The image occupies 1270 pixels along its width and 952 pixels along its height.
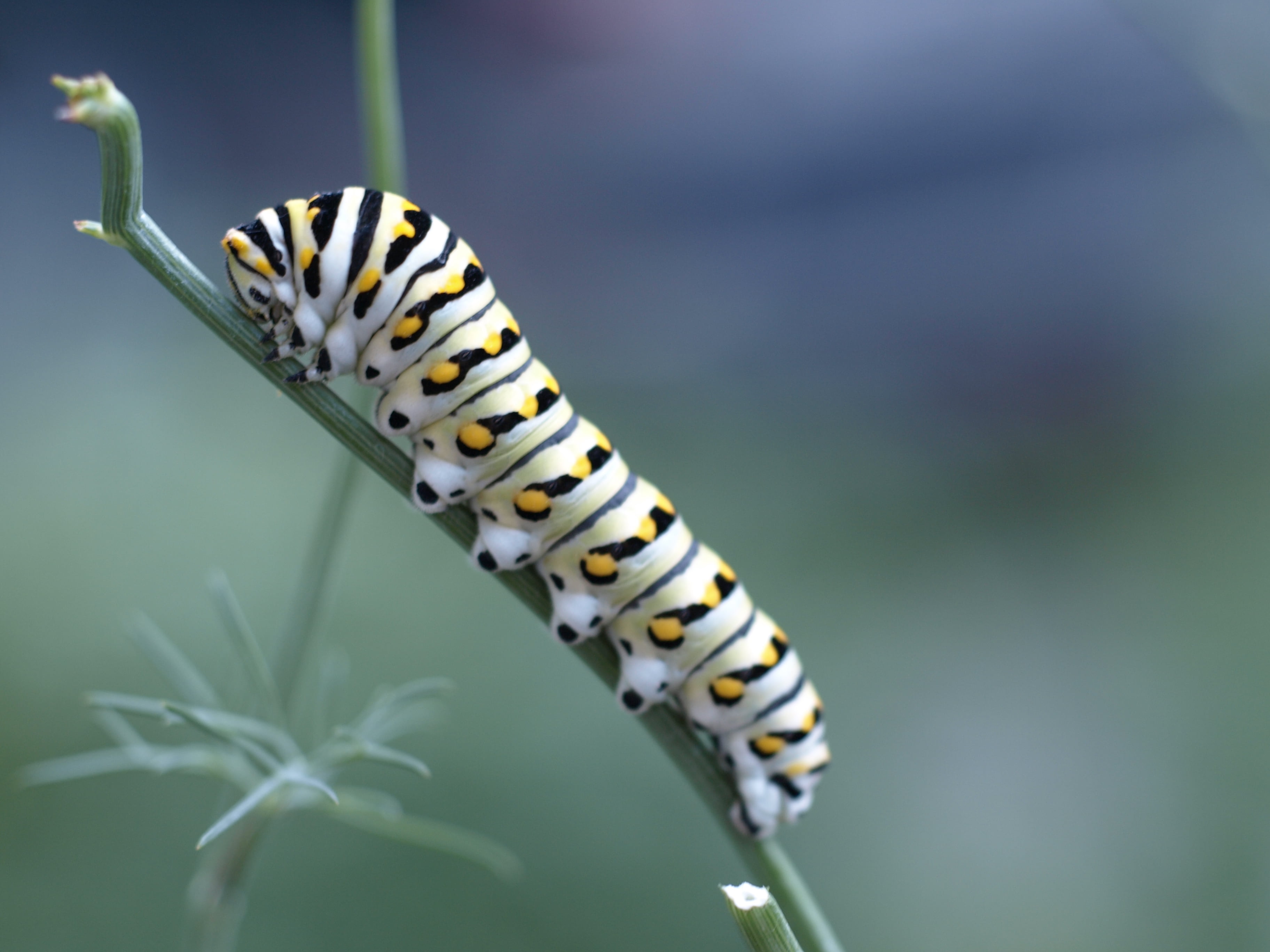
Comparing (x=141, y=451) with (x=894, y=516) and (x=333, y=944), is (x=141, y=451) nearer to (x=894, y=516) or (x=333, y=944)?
(x=333, y=944)

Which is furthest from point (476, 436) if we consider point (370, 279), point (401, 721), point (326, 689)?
point (401, 721)

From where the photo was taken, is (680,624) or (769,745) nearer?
(680,624)

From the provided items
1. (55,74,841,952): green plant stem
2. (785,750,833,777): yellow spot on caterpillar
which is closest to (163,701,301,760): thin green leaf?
(55,74,841,952): green plant stem

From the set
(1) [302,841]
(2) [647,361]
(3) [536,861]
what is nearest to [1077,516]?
(2) [647,361]

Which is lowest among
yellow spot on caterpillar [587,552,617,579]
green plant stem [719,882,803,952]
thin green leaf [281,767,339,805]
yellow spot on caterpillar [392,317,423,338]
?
green plant stem [719,882,803,952]

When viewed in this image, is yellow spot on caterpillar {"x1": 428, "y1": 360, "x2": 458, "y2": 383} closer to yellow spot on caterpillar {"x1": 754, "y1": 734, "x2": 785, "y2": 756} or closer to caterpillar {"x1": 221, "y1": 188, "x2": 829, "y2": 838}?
caterpillar {"x1": 221, "y1": 188, "x2": 829, "y2": 838}

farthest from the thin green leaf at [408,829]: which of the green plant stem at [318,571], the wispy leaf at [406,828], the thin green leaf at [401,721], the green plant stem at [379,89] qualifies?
the green plant stem at [379,89]

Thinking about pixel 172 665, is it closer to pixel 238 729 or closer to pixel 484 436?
pixel 238 729
